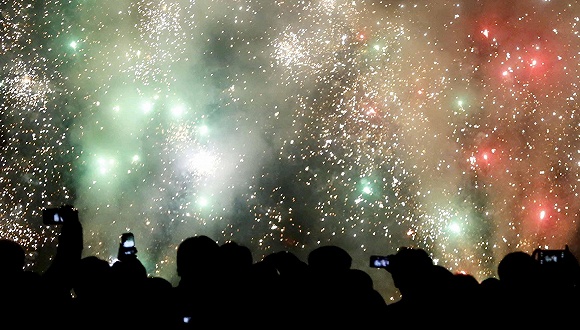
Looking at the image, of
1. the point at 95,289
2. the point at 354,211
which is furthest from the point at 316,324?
the point at 354,211

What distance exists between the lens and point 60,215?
9.68 feet

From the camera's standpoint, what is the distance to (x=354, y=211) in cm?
634

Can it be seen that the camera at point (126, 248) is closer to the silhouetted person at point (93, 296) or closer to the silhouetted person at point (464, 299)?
the silhouetted person at point (93, 296)

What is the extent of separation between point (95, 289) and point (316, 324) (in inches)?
39.4

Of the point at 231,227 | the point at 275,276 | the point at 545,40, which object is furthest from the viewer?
the point at 231,227

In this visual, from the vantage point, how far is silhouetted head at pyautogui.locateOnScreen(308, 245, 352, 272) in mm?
2334

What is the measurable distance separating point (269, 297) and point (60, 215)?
4.64ft

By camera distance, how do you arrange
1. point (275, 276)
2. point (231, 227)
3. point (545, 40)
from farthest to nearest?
point (231, 227) < point (545, 40) < point (275, 276)

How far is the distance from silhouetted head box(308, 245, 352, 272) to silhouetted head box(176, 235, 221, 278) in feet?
1.45

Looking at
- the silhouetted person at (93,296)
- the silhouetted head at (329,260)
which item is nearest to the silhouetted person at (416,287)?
the silhouetted head at (329,260)

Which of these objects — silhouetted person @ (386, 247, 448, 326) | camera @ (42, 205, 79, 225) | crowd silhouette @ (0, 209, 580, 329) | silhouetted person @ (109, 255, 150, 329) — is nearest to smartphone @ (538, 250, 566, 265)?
crowd silhouette @ (0, 209, 580, 329)

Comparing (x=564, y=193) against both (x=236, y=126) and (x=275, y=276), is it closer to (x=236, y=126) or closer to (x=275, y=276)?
(x=236, y=126)

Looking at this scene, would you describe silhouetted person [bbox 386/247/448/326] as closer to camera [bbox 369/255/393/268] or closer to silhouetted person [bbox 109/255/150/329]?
camera [bbox 369/255/393/268]

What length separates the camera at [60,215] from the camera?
9.54ft
